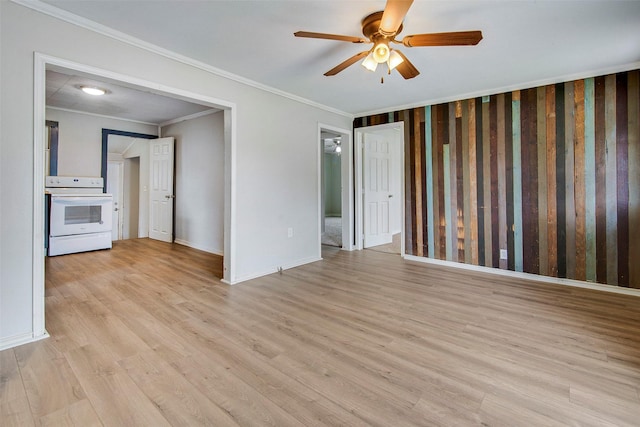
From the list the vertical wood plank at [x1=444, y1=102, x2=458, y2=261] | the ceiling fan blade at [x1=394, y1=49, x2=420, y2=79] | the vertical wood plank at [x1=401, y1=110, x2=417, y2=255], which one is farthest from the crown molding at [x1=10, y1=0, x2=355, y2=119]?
the vertical wood plank at [x1=444, y1=102, x2=458, y2=261]

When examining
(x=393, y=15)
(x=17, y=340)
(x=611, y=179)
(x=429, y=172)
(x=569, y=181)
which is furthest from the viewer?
(x=429, y=172)

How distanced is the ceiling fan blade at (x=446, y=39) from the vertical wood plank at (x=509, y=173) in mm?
2227

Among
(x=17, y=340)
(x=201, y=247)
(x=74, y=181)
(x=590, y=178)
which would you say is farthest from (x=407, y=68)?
(x=74, y=181)

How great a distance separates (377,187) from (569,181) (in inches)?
117

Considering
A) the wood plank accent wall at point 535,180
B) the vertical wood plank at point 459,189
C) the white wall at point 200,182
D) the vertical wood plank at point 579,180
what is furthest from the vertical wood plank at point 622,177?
the white wall at point 200,182

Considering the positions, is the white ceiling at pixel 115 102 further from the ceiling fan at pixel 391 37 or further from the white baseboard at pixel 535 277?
the white baseboard at pixel 535 277

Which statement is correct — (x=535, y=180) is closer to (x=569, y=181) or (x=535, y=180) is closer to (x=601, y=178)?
(x=569, y=181)

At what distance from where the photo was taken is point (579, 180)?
132 inches

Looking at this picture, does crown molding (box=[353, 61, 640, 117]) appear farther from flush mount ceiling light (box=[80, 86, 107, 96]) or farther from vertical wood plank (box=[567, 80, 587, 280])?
flush mount ceiling light (box=[80, 86, 107, 96])

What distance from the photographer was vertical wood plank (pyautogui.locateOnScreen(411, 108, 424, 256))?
4.56 metres

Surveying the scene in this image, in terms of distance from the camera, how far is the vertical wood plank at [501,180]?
3816 millimetres

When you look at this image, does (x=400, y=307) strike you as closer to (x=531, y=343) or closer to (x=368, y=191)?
(x=531, y=343)

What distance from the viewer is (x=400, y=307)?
2752 millimetres

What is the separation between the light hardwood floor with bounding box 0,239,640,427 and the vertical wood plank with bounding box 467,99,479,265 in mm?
794
